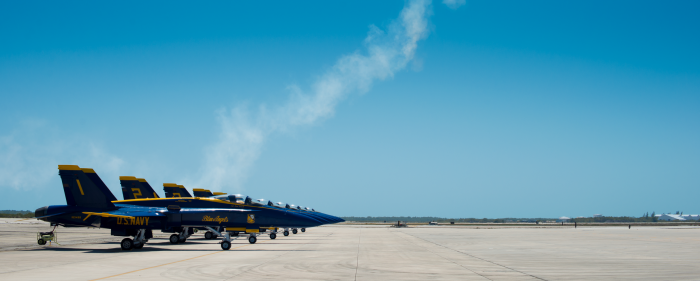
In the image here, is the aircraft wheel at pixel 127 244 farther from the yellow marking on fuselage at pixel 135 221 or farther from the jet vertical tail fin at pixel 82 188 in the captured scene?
the jet vertical tail fin at pixel 82 188

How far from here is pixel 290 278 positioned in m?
11.5

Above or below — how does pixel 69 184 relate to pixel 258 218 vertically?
above

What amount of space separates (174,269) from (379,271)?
589cm

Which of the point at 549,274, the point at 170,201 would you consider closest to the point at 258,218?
the point at 170,201

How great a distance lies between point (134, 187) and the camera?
3362cm

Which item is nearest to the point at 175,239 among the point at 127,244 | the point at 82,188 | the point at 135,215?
the point at 82,188

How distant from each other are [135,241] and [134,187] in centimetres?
1303

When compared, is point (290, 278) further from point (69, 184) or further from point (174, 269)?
point (69, 184)

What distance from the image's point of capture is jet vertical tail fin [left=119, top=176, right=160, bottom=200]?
33.3 m

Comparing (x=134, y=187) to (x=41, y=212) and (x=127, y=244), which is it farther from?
(x=127, y=244)

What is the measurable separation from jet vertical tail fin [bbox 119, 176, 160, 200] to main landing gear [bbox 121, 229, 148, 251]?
12251 mm

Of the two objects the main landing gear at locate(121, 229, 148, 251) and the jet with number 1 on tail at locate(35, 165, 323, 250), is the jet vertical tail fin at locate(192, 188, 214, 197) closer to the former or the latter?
the jet with number 1 on tail at locate(35, 165, 323, 250)

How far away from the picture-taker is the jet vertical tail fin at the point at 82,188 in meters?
24.1

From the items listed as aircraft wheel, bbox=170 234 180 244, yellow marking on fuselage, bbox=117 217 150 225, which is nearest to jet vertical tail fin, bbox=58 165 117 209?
yellow marking on fuselage, bbox=117 217 150 225
